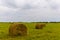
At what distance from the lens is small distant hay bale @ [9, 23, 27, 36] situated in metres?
19.8

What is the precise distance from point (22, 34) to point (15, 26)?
49.9 inches

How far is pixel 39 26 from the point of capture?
3562cm

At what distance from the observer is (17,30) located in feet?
66.0

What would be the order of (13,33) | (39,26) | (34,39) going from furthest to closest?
(39,26), (13,33), (34,39)

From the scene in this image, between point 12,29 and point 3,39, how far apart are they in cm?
330

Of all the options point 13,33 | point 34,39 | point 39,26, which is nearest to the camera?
point 34,39

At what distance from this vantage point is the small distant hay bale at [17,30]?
1981 centimetres

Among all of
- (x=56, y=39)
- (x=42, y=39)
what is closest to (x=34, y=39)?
(x=42, y=39)

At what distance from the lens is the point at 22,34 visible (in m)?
20.3

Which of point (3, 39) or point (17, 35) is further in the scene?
point (17, 35)

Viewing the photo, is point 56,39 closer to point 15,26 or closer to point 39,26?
point 15,26

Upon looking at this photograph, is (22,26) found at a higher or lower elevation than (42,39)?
higher

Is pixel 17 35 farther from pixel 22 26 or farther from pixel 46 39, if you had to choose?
pixel 46 39

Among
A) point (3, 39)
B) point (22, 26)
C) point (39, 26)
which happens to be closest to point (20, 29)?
point (22, 26)
